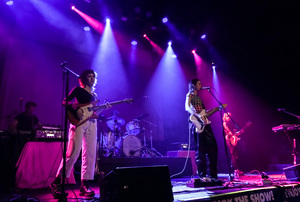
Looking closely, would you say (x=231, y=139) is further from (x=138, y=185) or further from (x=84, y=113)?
(x=138, y=185)

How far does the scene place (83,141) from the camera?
403 cm

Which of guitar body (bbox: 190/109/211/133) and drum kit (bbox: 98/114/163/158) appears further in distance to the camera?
drum kit (bbox: 98/114/163/158)

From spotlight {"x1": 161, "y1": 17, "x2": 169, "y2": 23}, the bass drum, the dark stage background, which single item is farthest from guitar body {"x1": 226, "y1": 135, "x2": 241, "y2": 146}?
spotlight {"x1": 161, "y1": 17, "x2": 169, "y2": 23}

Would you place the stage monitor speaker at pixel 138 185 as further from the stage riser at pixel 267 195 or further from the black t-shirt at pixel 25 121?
the black t-shirt at pixel 25 121

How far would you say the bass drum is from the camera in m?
7.99

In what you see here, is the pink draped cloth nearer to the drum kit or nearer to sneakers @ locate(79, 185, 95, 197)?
sneakers @ locate(79, 185, 95, 197)

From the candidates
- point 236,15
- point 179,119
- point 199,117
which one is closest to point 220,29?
point 236,15

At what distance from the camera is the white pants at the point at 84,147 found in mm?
3732

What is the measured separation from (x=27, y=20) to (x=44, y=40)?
0.90m

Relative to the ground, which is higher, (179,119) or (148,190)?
(179,119)

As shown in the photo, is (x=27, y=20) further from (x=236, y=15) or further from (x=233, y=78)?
(x=233, y=78)

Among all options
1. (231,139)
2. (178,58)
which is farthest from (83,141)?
(178,58)

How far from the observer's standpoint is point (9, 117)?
25.0ft

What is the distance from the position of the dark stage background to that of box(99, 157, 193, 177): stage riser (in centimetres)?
191
